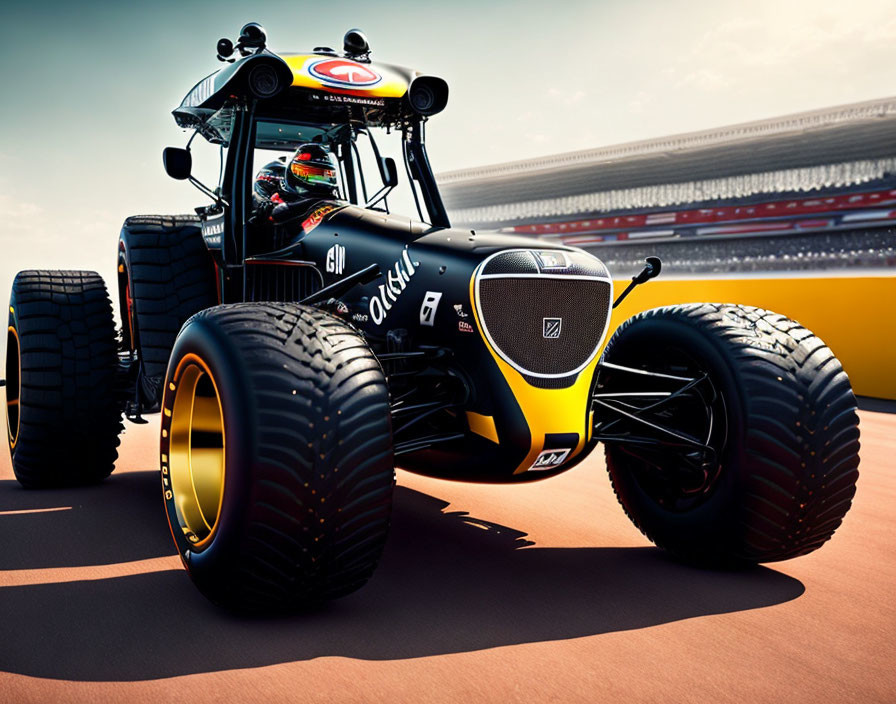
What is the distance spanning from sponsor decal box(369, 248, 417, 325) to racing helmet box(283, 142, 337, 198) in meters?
1.04

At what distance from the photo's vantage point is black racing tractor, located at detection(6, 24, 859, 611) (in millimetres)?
2975

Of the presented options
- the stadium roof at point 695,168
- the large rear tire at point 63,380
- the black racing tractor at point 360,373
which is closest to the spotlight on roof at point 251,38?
the black racing tractor at point 360,373

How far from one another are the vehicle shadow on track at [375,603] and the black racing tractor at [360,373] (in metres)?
0.17

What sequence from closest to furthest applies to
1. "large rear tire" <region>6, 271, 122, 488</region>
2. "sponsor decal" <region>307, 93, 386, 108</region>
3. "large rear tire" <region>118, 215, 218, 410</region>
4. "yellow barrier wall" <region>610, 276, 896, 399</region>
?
"sponsor decal" <region>307, 93, 386, 108</region> → "large rear tire" <region>118, 215, 218, 410</region> → "large rear tire" <region>6, 271, 122, 488</region> → "yellow barrier wall" <region>610, 276, 896, 399</region>

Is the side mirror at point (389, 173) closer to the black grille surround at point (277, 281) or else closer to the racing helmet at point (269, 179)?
the racing helmet at point (269, 179)

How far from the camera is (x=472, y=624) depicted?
3201mm

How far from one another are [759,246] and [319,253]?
1902 cm

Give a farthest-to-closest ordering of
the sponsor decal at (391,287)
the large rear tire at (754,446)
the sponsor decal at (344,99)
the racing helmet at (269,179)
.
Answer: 1. the racing helmet at (269,179)
2. the sponsor decal at (344,99)
3. the sponsor decal at (391,287)
4. the large rear tire at (754,446)

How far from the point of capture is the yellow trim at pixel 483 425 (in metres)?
3.57

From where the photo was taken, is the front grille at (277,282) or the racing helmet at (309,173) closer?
the front grille at (277,282)

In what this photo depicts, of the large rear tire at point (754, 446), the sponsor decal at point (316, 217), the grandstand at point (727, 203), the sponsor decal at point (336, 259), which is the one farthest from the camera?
the grandstand at point (727, 203)

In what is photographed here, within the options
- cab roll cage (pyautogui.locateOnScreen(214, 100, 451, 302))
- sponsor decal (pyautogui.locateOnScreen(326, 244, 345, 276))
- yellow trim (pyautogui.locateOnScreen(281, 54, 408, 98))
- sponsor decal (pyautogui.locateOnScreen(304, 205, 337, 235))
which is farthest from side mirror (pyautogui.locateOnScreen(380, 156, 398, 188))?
sponsor decal (pyautogui.locateOnScreen(326, 244, 345, 276))

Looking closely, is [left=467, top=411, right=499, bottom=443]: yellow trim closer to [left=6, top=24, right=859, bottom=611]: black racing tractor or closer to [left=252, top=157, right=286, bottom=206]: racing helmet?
[left=6, top=24, right=859, bottom=611]: black racing tractor

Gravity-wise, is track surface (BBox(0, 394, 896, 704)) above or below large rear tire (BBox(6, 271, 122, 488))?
below
